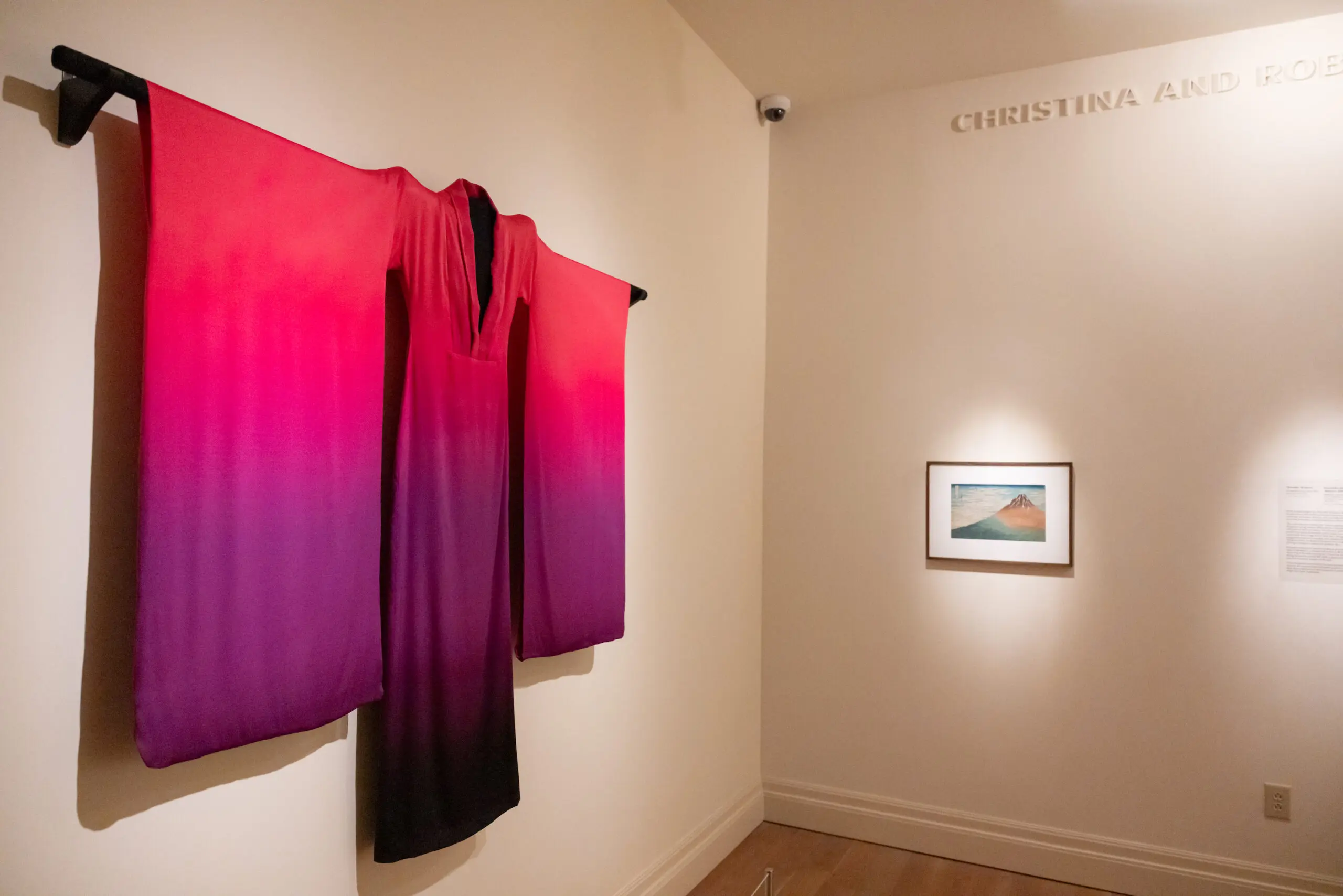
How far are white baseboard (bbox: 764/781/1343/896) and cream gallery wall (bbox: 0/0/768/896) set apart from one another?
0.30m

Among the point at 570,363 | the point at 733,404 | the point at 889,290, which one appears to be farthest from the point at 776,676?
the point at 570,363

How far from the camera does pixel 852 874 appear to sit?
3.32 metres

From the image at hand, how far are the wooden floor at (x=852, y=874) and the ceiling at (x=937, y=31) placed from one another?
323 centimetres

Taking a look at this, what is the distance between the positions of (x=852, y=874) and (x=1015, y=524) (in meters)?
1.51

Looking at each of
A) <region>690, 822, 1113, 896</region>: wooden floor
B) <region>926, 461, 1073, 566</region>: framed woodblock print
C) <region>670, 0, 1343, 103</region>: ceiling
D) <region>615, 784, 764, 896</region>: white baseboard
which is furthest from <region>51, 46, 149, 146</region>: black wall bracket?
<region>926, 461, 1073, 566</region>: framed woodblock print

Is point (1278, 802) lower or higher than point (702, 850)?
higher

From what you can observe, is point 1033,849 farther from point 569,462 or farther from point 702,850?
point 569,462

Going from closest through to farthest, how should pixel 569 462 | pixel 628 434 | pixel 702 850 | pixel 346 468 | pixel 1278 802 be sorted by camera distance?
pixel 346 468 → pixel 569 462 → pixel 628 434 → pixel 1278 802 → pixel 702 850

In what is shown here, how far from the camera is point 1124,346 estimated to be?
3.36 m

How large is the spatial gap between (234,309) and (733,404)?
247 cm

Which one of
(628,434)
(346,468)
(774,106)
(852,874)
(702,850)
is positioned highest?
(774,106)

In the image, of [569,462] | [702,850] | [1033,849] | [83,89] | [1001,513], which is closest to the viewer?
[83,89]

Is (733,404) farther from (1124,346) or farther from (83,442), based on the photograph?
(83,442)

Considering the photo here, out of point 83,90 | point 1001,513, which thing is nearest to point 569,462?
point 83,90
